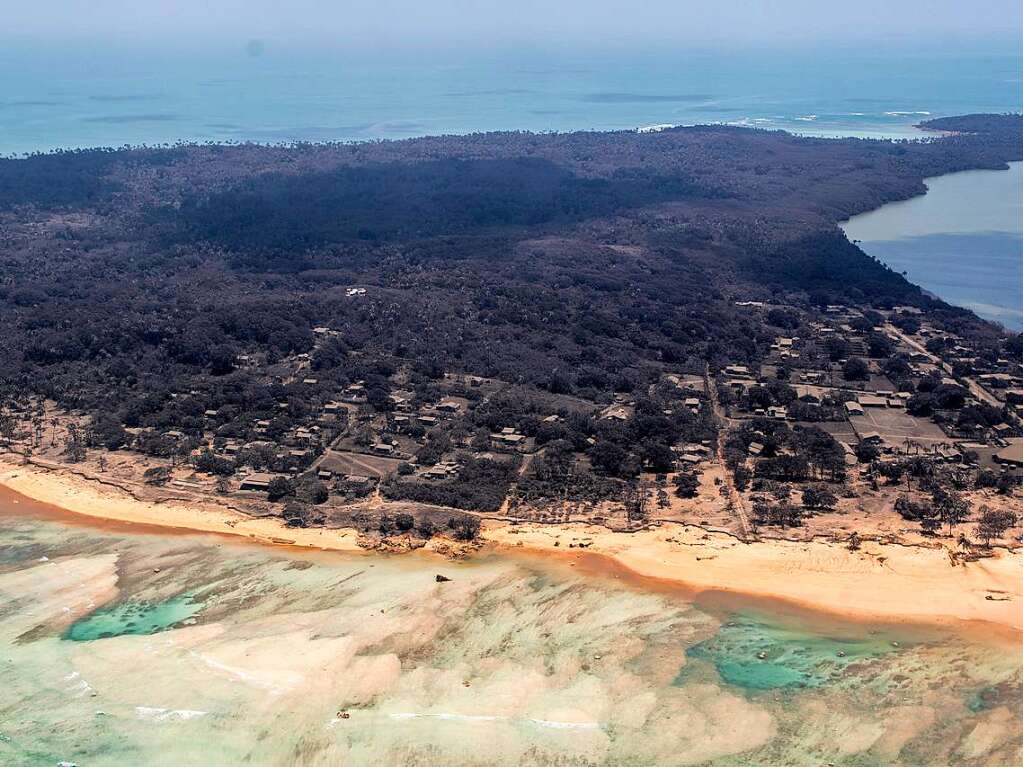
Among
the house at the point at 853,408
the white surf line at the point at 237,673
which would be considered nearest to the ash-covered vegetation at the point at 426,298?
the house at the point at 853,408

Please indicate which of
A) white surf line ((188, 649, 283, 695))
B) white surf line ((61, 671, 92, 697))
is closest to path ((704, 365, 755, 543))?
white surf line ((188, 649, 283, 695))

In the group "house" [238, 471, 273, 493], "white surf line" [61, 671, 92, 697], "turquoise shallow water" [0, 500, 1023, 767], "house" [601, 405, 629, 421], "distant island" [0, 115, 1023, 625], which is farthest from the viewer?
"house" [601, 405, 629, 421]

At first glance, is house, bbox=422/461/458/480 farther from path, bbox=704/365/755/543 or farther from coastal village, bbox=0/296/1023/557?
path, bbox=704/365/755/543

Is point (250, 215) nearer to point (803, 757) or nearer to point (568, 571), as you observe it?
point (568, 571)

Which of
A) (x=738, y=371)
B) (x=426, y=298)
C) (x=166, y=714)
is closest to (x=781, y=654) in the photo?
(x=166, y=714)

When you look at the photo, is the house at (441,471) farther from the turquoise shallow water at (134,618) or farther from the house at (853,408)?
the house at (853,408)
